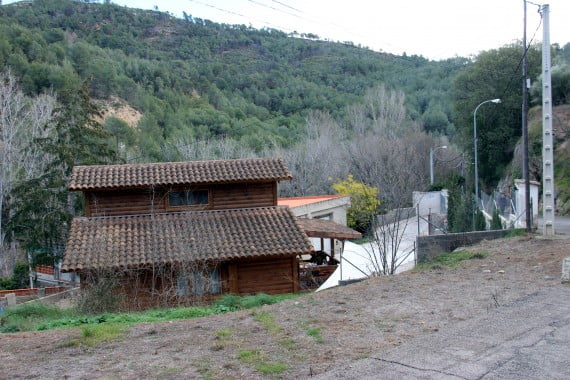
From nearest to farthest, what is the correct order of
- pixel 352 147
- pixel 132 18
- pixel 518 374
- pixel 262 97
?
1. pixel 518 374
2. pixel 352 147
3. pixel 262 97
4. pixel 132 18

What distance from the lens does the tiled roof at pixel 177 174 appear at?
69.5 ft

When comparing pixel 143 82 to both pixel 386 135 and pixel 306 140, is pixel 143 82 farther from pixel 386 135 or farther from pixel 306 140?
pixel 386 135

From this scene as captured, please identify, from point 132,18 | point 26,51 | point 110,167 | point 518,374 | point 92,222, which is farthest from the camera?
point 132,18

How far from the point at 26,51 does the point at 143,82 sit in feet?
49.4

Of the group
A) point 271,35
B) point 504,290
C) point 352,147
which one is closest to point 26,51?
point 352,147

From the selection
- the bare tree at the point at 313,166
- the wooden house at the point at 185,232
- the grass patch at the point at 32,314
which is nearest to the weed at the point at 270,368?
the grass patch at the point at 32,314

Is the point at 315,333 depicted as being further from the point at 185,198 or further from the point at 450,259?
the point at 185,198

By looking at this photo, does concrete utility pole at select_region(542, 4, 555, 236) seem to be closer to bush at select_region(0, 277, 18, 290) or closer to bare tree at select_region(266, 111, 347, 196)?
bush at select_region(0, 277, 18, 290)

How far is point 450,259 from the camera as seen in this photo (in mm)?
15492

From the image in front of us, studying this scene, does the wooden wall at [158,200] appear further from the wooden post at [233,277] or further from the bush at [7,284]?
the bush at [7,284]

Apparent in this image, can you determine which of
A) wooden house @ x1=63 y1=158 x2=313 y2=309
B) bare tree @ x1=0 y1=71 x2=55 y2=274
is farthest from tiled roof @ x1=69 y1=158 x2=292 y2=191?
bare tree @ x1=0 y1=71 x2=55 y2=274

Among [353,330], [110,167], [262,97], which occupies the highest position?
[262,97]

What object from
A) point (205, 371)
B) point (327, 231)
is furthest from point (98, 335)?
point (327, 231)

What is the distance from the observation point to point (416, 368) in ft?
21.0
